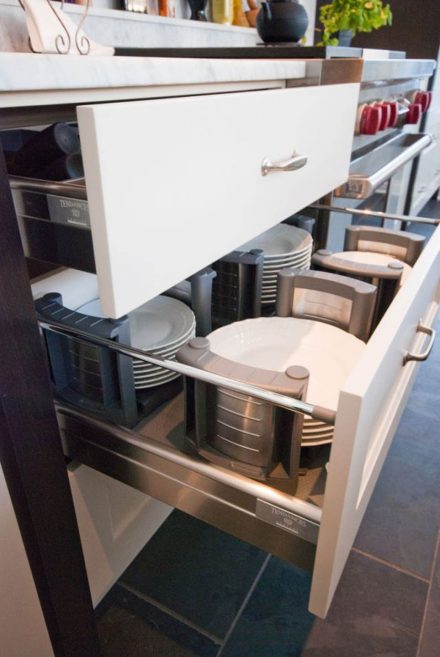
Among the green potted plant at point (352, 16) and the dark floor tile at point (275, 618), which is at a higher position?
the green potted plant at point (352, 16)

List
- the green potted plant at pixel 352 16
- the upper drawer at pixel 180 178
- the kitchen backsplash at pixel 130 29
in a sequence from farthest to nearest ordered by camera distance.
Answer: the green potted plant at pixel 352 16 < the kitchen backsplash at pixel 130 29 < the upper drawer at pixel 180 178

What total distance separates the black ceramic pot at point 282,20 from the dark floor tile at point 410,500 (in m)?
0.99

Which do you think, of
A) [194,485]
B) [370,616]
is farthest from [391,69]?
[370,616]

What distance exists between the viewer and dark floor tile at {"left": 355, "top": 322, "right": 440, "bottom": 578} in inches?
39.9

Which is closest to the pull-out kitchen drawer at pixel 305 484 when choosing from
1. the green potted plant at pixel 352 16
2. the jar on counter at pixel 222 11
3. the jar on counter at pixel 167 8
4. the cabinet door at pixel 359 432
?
the cabinet door at pixel 359 432

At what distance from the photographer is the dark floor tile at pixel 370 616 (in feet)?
2.76

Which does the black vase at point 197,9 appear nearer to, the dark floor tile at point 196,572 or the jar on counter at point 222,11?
the jar on counter at point 222,11

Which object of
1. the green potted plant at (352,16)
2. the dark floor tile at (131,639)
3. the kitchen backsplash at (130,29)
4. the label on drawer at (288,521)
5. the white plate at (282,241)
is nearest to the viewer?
the label on drawer at (288,521)

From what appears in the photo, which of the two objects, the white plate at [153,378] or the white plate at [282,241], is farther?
the white plate at [282,241]

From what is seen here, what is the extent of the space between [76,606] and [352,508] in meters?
0.40

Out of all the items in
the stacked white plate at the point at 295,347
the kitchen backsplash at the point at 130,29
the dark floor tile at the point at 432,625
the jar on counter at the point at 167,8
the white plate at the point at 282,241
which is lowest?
the dark floor tile at the point at 432,625

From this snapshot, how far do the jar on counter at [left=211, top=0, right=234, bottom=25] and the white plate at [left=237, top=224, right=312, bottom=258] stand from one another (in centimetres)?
59

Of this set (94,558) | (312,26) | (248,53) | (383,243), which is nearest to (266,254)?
(383,243)

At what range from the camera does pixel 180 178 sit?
44cm
